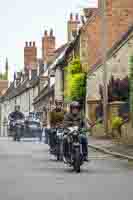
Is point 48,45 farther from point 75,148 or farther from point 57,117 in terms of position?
point 75,148

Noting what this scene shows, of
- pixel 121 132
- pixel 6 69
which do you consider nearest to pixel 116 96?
pixel 121 132

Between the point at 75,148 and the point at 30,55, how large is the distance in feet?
291

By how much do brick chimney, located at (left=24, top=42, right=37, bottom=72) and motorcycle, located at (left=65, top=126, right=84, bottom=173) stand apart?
83.9 meters

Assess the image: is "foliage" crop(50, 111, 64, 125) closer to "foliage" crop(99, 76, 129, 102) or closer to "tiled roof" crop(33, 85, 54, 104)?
"foliage" crop(99, 76, 129, 102)

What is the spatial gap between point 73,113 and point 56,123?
163 inches

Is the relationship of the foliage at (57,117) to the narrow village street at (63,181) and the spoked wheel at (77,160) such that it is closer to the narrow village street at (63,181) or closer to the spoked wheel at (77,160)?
the narrow village street at (63,181)

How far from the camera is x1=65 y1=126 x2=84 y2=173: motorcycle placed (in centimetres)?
1696

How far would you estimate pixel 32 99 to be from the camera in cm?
10394

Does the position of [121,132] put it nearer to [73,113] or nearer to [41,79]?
[73,113]

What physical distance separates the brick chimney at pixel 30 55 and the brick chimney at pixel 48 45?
28.5 ft

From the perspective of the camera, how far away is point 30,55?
105 metres

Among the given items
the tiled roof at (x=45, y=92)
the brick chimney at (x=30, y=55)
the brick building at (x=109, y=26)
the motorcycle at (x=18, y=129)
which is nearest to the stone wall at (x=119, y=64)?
the brick building at (x=109, y=26)

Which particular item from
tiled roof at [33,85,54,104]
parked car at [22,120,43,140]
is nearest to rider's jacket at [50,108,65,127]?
parked car at [22,120,43,140]

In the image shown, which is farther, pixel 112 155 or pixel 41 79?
pixel 41 79
